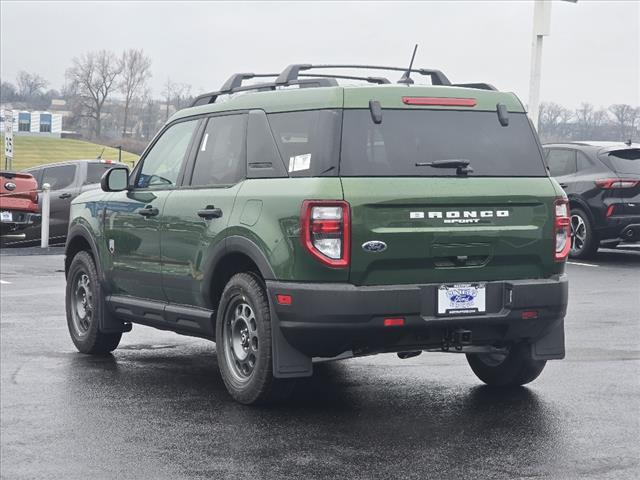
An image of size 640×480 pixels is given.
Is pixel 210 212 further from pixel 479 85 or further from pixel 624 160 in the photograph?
pixel 624 160

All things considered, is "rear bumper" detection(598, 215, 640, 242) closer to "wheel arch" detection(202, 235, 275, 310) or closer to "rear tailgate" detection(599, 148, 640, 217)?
"rear tailgate" detection(599, 148, 640, 217)

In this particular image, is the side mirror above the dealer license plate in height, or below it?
above

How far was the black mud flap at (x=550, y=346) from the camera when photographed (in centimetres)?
755

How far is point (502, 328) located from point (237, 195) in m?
1.80

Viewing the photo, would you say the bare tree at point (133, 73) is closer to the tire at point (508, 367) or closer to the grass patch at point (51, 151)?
the grass patch at point (51, 151)

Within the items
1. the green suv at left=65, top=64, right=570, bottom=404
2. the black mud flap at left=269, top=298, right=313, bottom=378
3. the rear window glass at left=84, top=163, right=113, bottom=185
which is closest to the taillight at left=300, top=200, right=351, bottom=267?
the green suv at left=65, top=64, right=570, bottom=404

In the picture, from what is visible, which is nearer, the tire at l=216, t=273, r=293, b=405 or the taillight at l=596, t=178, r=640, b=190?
the tire at l=216, t=273, r=293, b=405

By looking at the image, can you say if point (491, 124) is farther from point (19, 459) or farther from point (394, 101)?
point (19, 459)

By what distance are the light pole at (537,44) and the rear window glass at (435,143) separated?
628 inches

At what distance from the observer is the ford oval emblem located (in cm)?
673

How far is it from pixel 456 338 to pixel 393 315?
49cm

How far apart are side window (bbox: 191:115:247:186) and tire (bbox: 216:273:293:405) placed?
710 mm

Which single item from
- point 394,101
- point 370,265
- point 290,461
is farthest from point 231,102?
point 290,461

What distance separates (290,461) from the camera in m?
5.91
